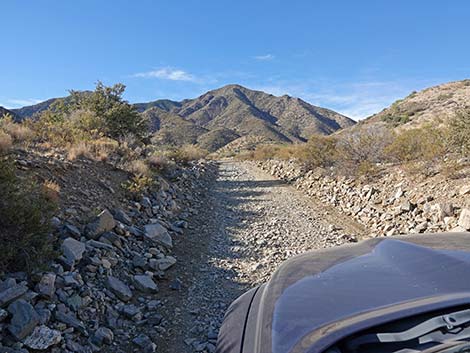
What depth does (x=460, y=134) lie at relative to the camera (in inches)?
354

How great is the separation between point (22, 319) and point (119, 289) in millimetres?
1451

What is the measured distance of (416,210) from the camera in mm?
7672

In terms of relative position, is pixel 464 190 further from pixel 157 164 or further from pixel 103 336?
Result: pixel 157 164

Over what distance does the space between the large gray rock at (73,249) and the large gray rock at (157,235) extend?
1.77 meters

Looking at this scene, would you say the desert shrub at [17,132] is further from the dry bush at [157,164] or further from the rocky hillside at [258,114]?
the rocky hillside at [258,114]

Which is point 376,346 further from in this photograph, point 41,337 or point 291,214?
point 291,214

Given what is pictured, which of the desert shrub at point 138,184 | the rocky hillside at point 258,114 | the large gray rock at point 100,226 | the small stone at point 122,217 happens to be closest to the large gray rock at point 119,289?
the large gray rock at point 100,226

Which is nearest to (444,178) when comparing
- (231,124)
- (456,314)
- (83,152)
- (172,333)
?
(172,333)

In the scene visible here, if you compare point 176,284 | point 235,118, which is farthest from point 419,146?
point 235,118

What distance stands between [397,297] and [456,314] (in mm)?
256

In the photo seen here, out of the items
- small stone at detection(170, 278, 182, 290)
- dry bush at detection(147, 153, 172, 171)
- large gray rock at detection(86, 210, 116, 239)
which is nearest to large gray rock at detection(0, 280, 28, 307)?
large gray rock at detection(86, 210, 116, 239)

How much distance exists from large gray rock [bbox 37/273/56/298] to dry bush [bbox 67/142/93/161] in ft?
17.3

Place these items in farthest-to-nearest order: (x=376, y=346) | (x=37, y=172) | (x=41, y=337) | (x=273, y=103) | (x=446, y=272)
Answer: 1. (x=273, y=103)
2. (x=37, y=172)
3. (x=41, y=337)
4. (x=446, y=272)
5. (x=376, y=346)

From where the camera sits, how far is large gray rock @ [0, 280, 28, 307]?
345 cm
